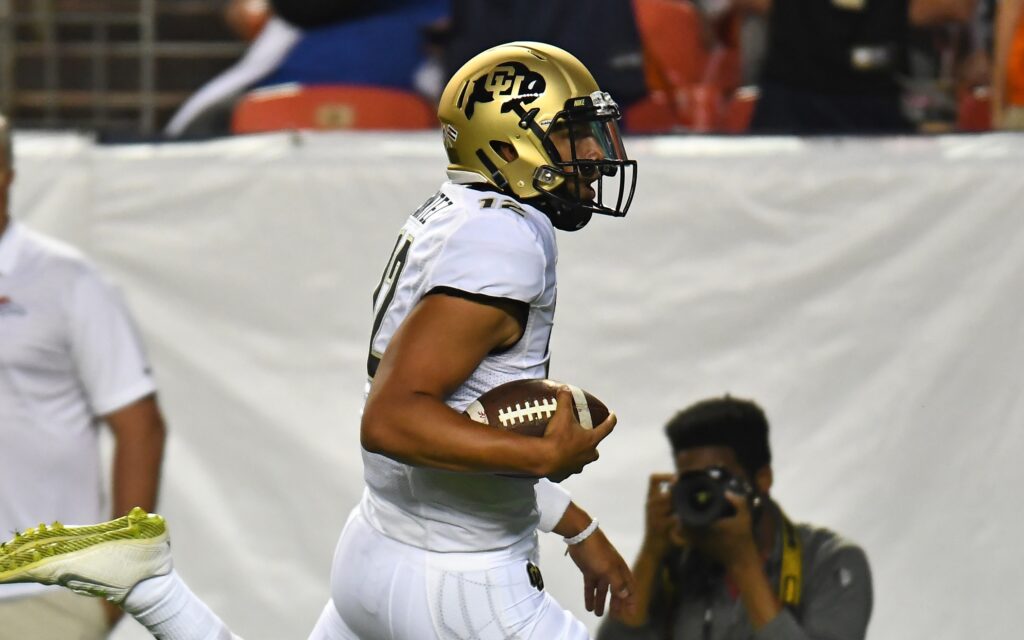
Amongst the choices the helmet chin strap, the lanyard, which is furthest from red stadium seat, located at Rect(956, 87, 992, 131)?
the helmet chin strap

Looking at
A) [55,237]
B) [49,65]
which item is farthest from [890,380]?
[49,65]

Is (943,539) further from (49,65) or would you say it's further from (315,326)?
(49,65)

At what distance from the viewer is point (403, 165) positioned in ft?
13.6

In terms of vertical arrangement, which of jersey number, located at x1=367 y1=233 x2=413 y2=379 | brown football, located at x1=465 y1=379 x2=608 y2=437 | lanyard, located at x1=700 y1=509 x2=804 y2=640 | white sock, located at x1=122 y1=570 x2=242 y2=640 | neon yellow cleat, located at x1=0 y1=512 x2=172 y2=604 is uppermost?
jersey number, located at x1=367 y1=233 x2=413 y2=379

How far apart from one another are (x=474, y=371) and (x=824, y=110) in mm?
2534

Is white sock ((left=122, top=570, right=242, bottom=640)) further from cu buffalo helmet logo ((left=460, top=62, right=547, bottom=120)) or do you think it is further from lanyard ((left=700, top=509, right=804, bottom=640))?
lanyard ((left=700, top=509, right=804, bottom=640))

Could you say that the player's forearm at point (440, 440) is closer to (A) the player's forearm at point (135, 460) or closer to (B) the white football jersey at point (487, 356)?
(B) the white football jersey at point (487, 356)

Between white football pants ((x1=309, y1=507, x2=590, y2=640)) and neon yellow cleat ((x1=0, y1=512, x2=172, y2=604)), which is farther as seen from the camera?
neon yellow cleat ((x1=0, y1=512, x2=172, y2=604))

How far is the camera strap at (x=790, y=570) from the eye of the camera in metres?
3.66

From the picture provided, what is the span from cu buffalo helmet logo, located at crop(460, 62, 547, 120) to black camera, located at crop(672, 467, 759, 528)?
1.41 m

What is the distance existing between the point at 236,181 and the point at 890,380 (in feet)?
5.87

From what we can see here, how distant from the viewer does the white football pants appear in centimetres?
243

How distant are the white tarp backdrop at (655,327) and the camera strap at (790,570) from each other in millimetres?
234

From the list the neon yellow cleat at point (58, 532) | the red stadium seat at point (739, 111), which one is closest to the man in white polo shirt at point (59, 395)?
the neon yellow cleat at point (58, 532)
